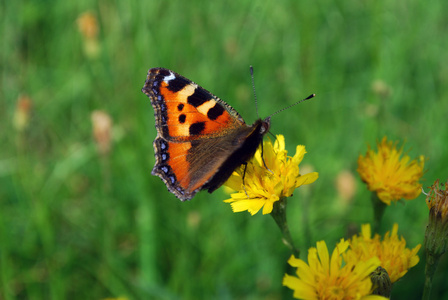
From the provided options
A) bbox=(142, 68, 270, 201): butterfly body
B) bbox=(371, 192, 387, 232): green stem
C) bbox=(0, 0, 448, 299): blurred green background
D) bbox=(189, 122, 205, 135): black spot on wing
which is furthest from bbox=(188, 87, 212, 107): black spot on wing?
bbox=(371, 192, 387, 232): green stem

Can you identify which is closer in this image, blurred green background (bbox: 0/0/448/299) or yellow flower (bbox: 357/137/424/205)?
yellow flower (bbox: 357/137/424/205)

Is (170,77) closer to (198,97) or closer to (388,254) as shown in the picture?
(198,97)

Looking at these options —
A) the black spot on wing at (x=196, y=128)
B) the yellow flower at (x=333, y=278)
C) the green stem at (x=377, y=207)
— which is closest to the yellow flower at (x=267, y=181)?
the yellow flower at (x=333, y=278)

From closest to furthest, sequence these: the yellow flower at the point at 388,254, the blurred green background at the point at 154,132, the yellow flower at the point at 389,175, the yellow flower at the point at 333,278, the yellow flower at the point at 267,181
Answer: the yellow flower at the point at 333,278
the yellow flower at the point at 388,254
the yellow flower at the point at 267,181
the yellow flower at the point at 389,175
the blurred green background at the point at 154,132

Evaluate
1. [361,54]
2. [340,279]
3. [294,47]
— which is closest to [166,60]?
[294,47]

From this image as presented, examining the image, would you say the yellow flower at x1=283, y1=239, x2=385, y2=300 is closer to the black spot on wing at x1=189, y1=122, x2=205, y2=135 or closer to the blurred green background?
the blurred green background

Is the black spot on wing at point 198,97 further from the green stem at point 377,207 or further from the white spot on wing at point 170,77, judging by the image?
the green stem at point 377,207

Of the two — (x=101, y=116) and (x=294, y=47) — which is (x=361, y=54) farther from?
(x=101, y=116)
